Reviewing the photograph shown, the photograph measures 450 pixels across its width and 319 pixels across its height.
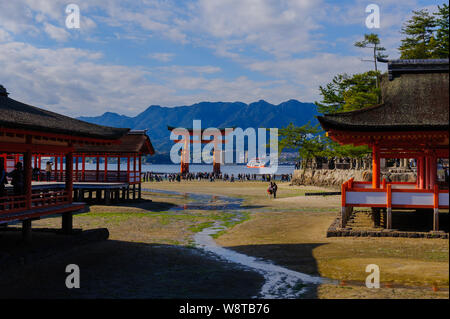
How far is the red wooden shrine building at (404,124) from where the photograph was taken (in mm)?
15781

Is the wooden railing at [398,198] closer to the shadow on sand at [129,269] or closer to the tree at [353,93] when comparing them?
the shadow on sand at [129,269]

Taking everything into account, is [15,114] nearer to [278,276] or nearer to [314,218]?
[278,276]

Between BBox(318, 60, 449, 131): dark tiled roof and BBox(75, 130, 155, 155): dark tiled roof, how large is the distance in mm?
21784

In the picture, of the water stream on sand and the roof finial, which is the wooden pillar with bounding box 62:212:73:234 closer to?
the water stream on sand

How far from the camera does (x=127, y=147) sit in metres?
35.2

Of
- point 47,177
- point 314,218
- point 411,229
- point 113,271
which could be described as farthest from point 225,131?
point 113,271

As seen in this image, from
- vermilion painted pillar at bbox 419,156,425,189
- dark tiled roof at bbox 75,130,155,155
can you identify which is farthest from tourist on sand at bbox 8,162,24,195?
dark tiled roof at bbox 75,130,155,155

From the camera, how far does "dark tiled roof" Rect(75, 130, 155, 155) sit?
112 ft

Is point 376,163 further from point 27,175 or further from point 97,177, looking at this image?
point 97,177

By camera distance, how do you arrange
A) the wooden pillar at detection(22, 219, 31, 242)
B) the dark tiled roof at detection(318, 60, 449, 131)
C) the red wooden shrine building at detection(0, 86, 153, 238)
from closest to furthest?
the red wooden shrine building at detection(0, 86, 153, 238)
the wooden pillar at detection(22, 219, 31, 242)
the dark tiled roof at detection(318, 60, 449, 131)

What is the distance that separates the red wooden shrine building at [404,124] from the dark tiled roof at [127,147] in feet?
68.8
